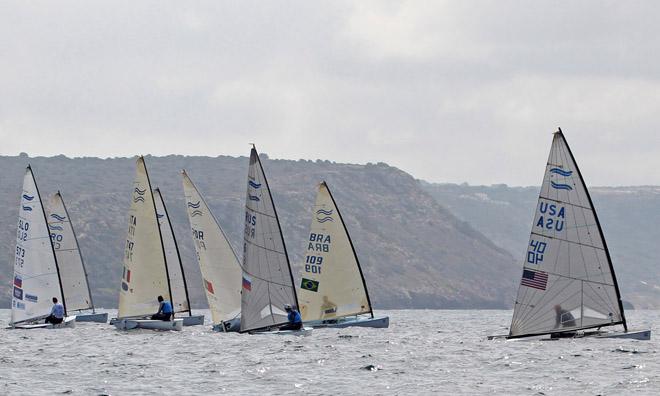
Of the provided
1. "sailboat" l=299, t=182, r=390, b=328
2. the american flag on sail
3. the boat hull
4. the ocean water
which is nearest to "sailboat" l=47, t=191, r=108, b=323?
the boat hull

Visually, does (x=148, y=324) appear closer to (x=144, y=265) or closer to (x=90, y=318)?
(x=144, y=265)

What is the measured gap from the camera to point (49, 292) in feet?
201

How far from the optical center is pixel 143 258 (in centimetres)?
5838

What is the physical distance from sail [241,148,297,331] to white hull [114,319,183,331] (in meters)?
6.47

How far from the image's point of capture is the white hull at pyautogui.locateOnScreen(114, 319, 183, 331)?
57.6 m

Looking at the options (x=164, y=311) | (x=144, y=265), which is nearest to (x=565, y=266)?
(x=164, y=311)

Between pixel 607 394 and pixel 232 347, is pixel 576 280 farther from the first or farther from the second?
pixel 232 347

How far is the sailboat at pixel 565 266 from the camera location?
146ft

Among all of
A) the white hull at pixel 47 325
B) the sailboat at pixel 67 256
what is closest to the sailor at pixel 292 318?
the white hull at pixel 47 325

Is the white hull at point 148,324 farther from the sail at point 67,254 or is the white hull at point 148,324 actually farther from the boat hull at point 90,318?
the boat hull at point 90,318

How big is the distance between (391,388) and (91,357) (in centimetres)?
1361

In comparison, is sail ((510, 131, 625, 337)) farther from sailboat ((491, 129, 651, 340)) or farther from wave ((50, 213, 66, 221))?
wave ((50, 213, 66, 221))

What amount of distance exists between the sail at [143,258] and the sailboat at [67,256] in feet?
36.2

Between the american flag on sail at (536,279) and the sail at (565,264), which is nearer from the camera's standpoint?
the sail at (565,264)
